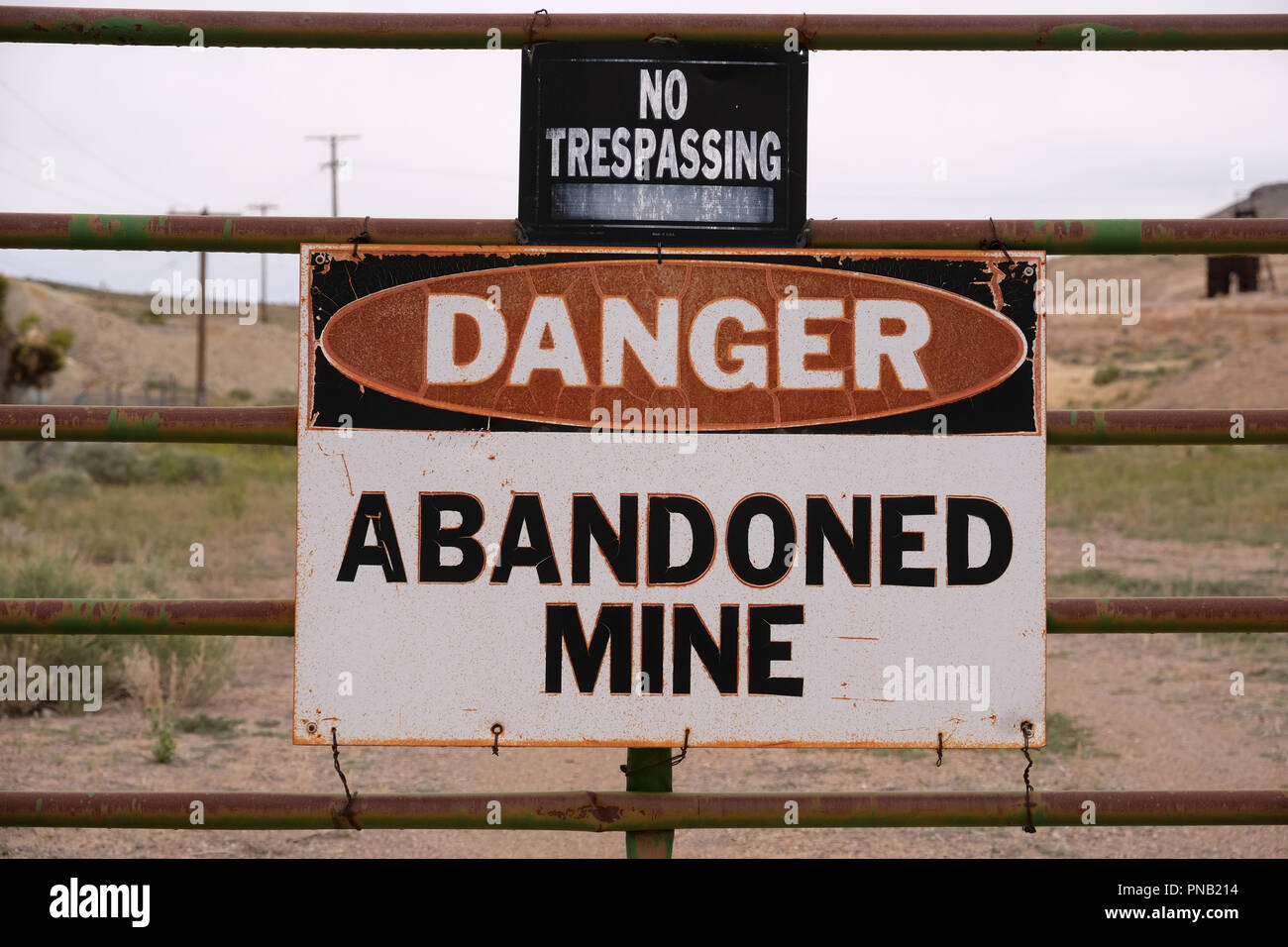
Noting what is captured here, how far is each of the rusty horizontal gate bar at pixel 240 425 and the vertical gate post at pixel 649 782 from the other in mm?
1179

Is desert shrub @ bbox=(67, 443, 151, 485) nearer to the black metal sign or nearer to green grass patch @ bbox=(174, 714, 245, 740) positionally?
green grass patch @ bbox=(174, 714, 245, 740)

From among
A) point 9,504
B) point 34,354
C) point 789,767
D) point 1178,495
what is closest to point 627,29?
point 789,767

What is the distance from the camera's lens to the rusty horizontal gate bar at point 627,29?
2770 millimetres

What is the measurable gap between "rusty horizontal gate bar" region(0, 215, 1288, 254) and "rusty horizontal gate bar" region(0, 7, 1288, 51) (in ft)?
1.39

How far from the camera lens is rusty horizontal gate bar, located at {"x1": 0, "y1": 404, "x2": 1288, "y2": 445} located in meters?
2.71

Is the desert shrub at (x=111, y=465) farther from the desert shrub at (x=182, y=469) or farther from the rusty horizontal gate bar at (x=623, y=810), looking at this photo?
the rusty horizontal gate bar at (x=623, y=810)

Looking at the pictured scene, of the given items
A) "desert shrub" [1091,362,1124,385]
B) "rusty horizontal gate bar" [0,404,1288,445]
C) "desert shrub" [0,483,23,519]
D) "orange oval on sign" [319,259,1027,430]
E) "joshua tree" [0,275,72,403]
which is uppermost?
"desert shrub" [1091,362,1124,385]

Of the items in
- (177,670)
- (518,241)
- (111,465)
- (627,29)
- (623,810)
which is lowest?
(177,670)

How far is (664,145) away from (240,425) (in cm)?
123

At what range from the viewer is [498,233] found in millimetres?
2820

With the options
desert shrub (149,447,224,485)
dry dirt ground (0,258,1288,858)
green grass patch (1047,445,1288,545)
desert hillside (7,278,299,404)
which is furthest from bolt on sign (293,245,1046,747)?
Result: desert hillside (7,278,299,404)

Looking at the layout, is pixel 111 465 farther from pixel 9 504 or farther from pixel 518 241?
pixel 518 241
